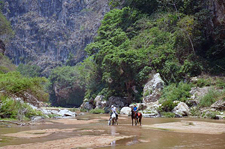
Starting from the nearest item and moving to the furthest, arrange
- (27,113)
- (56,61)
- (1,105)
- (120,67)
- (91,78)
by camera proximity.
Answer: (1,105)
(27,113)
(120,67)
(91,78)
(56,61)

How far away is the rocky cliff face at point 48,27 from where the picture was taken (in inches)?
3900

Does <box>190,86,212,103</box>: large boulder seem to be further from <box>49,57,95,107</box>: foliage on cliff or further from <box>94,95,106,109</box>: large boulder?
<box>49,57,95,107</box>: foliage on cliff

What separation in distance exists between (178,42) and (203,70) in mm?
5917

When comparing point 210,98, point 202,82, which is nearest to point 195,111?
point 210,98

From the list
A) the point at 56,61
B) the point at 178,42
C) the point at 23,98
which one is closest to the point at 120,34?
the point at 178,42

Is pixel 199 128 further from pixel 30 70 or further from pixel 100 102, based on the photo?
pixel 30 70

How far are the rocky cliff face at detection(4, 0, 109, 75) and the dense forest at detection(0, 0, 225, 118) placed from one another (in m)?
48.0

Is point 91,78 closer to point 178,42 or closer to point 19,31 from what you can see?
point 178,42

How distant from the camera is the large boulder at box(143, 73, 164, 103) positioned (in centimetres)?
3341

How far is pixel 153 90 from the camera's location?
3384 cm

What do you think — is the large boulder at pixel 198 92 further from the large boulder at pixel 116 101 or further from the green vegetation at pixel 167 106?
the large boulder at pixel 116 101

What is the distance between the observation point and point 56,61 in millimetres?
99500

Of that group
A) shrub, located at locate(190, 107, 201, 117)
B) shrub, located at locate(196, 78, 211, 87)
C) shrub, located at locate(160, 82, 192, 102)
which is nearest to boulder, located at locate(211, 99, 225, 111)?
shrub, located at locate(190, 107, 201, 117)

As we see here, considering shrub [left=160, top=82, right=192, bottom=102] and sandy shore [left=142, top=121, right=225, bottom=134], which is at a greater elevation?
shrub [left=160, top=82, right=192, bottom=102]
